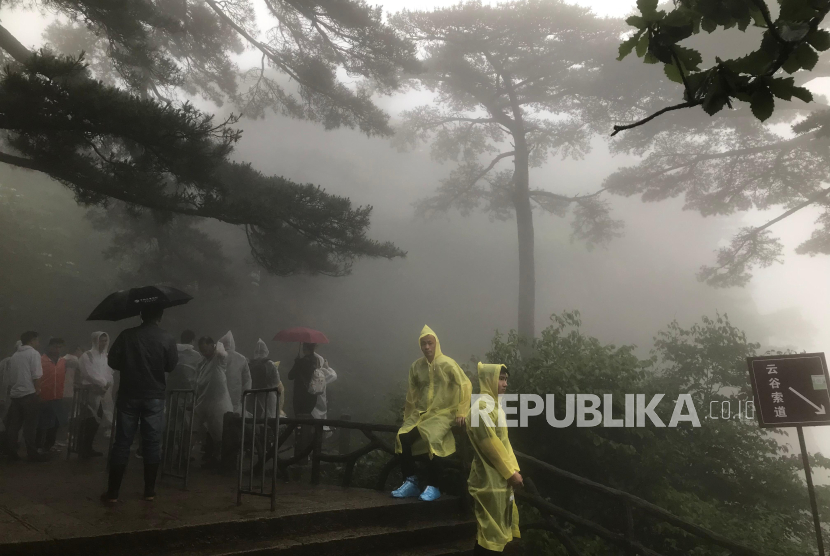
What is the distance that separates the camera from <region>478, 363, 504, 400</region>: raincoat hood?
3.94 meters

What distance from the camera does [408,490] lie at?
490 cm

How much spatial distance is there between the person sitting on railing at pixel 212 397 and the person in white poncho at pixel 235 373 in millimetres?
111

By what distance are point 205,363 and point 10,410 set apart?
263 centimetres

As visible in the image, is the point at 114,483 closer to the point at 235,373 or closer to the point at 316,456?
the point at 316,456

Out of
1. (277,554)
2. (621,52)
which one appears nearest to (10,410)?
(277,554)

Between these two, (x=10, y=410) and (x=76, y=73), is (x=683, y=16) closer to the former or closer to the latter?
(x=76, y=73)

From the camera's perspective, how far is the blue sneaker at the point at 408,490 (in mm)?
4859

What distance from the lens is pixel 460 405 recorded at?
4.68 metres

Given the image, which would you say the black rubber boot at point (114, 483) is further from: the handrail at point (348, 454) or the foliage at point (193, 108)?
the foliage at point (193, 108)

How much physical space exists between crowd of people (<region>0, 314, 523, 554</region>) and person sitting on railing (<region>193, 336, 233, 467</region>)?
0.01m

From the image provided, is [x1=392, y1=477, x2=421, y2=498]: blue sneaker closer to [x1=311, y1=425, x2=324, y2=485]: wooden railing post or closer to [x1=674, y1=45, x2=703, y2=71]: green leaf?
[x1=311, y1=425, x2=324, y2=485]: wooden railing post

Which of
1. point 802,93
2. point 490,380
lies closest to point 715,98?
point 802,93

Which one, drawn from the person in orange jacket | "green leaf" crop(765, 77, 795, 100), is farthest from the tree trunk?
"green leaf" crop(765, 77, 795, 100)

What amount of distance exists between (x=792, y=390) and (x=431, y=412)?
10.7 ft
